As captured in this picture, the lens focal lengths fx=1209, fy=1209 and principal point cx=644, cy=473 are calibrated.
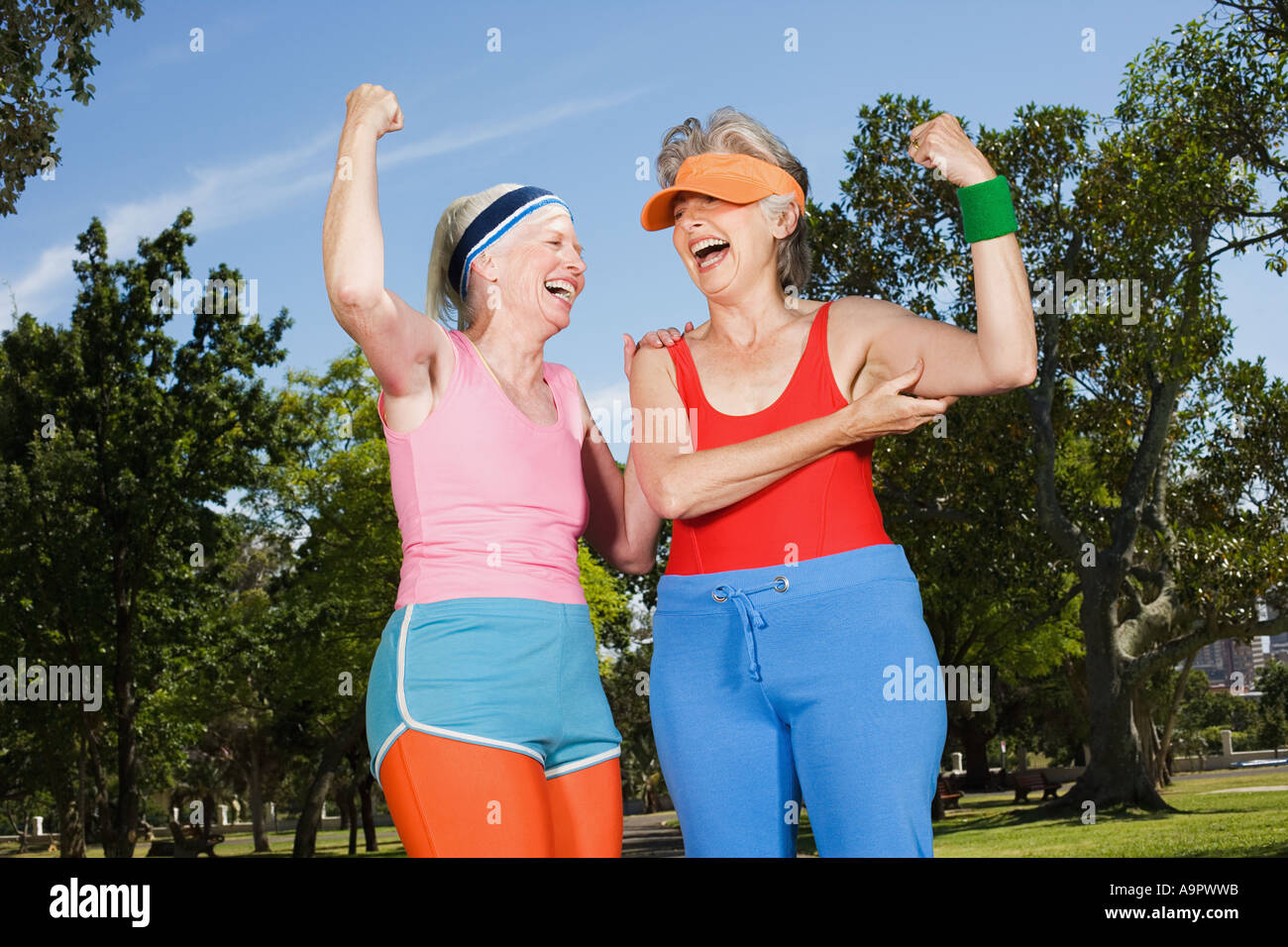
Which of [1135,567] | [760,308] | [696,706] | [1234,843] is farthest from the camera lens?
[1135,567]

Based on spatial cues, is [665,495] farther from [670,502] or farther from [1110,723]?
[1110,723]

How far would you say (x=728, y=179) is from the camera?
3.15 m

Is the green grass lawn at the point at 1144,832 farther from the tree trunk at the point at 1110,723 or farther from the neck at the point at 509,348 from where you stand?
the neck at the point at 509,348

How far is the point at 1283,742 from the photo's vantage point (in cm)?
6412

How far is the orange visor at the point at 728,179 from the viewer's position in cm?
315

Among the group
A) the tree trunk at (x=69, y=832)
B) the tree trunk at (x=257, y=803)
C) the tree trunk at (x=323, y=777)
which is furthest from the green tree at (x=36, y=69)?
the tree trunk at (x=257, y=803)

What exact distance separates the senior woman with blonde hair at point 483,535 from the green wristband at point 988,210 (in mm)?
999

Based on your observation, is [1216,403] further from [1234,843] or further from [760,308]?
[760,308]

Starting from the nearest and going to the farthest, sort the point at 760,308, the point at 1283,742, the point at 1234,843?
the point at 760,308, the point at 1234,843, the point at 1283,742

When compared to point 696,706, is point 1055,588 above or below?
above

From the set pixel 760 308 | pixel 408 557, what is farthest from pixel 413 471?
pixel 760 308

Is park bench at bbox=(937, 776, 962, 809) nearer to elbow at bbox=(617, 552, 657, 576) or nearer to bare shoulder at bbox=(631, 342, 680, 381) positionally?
elbow at bbox=(617, 552, 657, 576)

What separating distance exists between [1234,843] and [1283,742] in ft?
179
